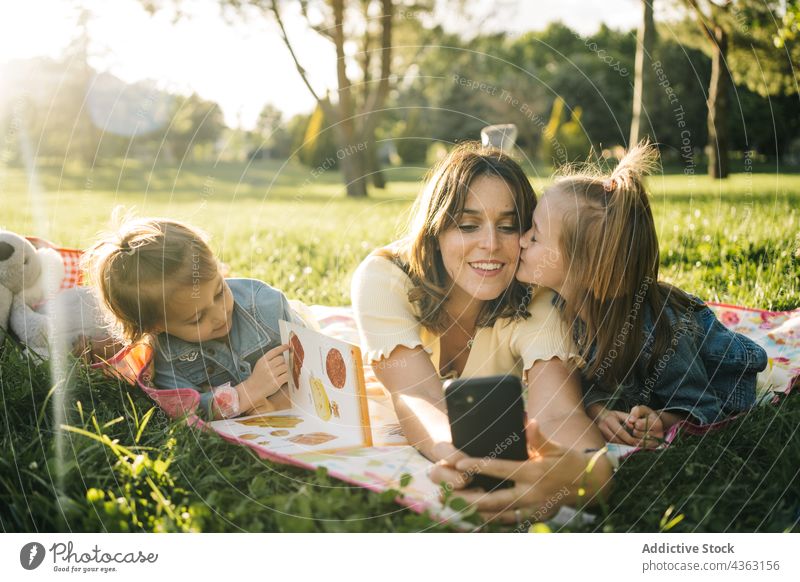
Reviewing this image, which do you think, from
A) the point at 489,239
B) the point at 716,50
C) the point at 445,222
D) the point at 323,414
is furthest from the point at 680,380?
the point at 716,50

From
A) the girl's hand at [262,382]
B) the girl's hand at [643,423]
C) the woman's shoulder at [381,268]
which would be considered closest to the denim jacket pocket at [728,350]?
the girl's hand at [643,423]

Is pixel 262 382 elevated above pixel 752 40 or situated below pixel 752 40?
below

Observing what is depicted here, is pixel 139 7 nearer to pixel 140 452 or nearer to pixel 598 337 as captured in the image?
pixel 140 452

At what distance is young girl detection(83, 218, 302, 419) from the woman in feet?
1.15

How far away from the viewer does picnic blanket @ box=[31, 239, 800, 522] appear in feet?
4.91

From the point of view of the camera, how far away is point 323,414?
1885mm

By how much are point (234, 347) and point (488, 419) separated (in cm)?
97

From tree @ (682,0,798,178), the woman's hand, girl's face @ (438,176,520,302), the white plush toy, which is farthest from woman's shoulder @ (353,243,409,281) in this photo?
tree @ (682,0,798,178)

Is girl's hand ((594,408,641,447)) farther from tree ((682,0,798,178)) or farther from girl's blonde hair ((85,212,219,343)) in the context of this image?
tree ((682,0,798,178))

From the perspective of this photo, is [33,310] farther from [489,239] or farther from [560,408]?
[560,408]

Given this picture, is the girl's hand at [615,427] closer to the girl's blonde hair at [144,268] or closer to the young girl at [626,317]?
the young girl at [626,317]

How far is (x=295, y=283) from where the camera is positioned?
3174mm

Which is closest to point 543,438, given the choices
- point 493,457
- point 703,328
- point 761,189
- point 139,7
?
point 493,457
